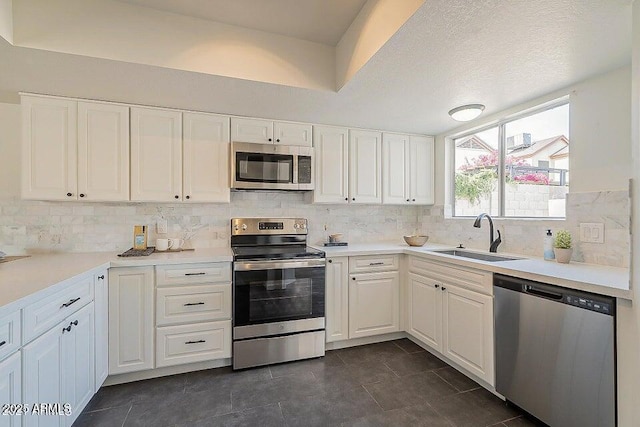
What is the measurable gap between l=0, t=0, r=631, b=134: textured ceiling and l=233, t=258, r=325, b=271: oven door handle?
52.6 inches

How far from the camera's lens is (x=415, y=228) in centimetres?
375

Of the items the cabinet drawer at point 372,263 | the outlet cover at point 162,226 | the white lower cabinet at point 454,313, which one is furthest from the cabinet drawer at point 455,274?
the outlet cover at point 162,226

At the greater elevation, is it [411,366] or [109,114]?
[109,114]

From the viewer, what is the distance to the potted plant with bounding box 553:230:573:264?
2.00 m

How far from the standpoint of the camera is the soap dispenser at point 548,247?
7.02 ft

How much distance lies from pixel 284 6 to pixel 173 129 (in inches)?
56.0

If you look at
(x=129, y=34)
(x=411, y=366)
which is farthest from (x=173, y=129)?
(x=411, y=366)

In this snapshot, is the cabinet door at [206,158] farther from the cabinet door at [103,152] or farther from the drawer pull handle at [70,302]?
the drawer pull handle at [70,302]

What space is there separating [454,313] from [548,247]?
841mm

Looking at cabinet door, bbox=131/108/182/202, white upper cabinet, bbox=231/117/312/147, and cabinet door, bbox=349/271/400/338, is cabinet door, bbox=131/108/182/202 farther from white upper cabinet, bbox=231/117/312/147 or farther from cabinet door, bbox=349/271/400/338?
cabinet door, bbox=349/271/400/338

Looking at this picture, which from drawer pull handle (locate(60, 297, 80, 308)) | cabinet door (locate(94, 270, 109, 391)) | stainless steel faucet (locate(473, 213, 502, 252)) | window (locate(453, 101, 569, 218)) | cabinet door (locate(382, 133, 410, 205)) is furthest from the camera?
cabinet door (locate(382, 133, 410, 205))

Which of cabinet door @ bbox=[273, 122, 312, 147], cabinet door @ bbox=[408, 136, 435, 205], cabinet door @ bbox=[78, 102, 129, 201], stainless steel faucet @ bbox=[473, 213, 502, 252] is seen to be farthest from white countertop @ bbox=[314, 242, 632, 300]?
cabinet door @ bbox=[78, 102, 129, 201]

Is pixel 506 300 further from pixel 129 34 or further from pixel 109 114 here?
pixel 109 114

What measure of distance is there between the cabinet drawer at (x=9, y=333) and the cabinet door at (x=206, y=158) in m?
1.54
